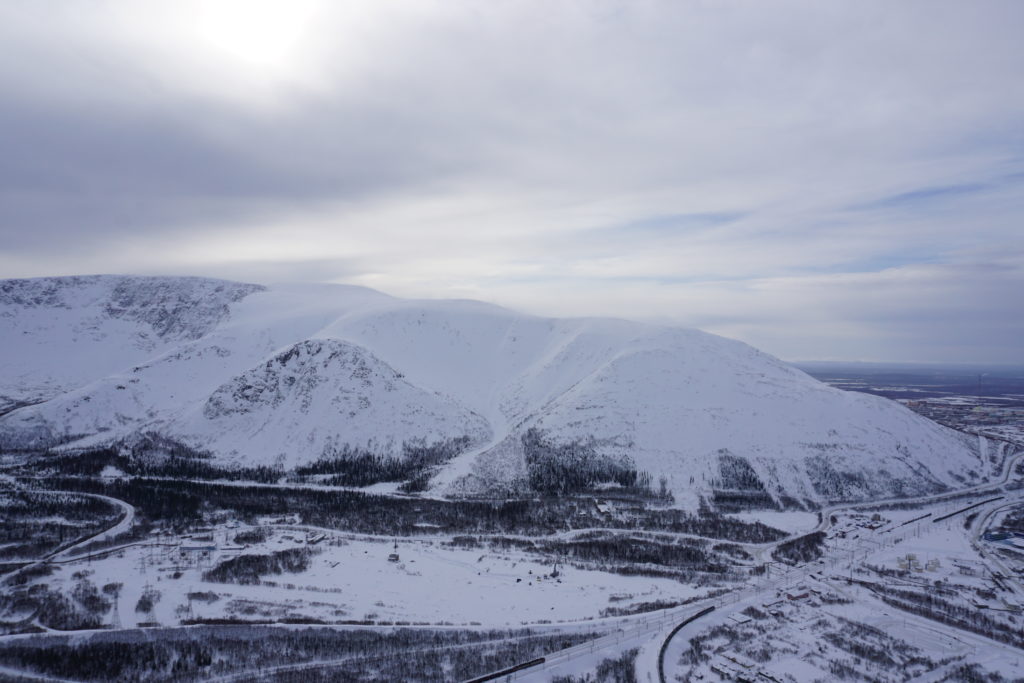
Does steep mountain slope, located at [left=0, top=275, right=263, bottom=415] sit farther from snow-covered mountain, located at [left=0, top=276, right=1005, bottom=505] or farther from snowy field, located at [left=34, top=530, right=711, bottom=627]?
snowy field, located at [left=34, top=530, right=711, bottom=627]

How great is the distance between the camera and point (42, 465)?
4289 inches

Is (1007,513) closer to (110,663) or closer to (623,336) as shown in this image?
(623,336)

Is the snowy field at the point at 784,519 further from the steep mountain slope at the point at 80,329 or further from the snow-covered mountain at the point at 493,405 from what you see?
the steep mountain slope at the point at 80,329

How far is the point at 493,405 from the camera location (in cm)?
14050

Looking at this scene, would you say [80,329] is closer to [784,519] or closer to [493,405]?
[493,405]

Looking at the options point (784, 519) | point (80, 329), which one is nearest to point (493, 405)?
point (784, 519)

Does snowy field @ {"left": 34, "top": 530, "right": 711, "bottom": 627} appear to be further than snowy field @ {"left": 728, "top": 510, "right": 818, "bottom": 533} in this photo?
No

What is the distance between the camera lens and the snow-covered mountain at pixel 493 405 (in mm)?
102250

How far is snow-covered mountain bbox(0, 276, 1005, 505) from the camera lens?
102250mm

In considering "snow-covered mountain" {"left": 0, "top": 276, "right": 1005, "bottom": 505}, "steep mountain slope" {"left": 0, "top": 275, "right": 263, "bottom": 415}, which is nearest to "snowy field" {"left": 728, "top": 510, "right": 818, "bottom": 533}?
"snow-covered mountain" {"left": 0, "top": 276, "right": 1005, "bottom": 505}

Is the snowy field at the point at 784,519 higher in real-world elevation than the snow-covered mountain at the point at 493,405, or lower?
lower

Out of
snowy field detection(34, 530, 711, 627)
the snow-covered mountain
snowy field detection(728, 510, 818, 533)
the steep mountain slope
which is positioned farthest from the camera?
the steep mountain slope

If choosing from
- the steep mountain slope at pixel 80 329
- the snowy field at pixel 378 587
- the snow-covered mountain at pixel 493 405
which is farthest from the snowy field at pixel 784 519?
the steep mountain slope at pixel 80 329

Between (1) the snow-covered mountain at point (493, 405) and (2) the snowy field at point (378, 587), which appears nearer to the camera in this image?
(2) the snowy field at point (378, 587)
